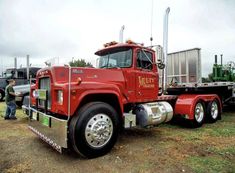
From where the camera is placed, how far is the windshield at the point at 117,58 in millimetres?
6059

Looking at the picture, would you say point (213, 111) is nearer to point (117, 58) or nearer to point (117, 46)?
point (117, 58)

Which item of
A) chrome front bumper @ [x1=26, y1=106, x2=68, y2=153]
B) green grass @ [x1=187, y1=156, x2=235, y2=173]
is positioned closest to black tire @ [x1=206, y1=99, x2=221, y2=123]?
green grass @ [x1=187, y1=156, x2=235, y2=173]

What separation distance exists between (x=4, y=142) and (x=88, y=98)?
265 centimetres

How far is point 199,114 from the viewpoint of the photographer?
792 centimetres

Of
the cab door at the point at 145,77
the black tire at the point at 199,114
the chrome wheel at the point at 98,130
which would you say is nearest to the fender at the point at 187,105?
the black tire at the point at 199,114

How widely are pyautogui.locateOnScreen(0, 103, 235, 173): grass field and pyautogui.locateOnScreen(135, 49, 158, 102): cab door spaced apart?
109 centimetres

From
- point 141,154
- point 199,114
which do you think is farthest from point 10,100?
point 199,114

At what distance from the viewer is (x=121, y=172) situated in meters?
4.05

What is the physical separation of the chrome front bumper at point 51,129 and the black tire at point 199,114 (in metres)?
4.56

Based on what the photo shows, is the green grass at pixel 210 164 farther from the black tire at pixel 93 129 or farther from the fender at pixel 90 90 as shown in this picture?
the fender at pixel 90 90

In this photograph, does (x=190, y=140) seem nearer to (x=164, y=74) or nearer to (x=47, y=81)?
(x=164, y=74)

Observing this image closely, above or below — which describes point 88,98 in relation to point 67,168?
above

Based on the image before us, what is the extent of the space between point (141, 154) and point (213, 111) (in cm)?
476


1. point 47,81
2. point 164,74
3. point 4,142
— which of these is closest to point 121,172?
point 47,81
